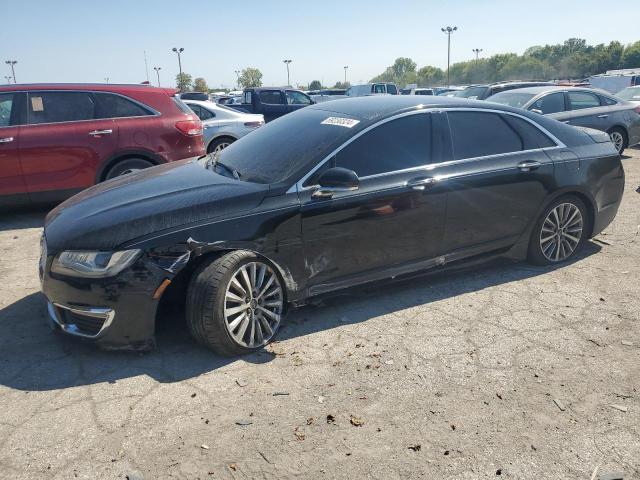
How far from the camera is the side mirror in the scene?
11.8ft

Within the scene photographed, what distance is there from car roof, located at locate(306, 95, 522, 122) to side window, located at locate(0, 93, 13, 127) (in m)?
4.36

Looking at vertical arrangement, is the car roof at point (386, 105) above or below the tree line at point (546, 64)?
below

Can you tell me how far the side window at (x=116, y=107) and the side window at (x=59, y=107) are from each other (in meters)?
0.10

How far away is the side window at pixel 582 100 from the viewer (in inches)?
399

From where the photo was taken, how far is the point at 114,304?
3215mm

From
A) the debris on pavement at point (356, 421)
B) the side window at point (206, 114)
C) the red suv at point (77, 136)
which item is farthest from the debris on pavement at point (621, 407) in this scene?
the side window at point (206, 114)

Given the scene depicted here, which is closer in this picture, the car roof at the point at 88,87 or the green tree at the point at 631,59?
the car roof at the point at 88,87

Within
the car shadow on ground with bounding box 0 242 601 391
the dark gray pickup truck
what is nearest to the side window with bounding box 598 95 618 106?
the car shadow on ground with bounding box 0 242 601 391

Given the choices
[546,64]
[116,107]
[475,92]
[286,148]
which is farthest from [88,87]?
[546,64]

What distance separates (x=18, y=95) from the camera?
6711mm

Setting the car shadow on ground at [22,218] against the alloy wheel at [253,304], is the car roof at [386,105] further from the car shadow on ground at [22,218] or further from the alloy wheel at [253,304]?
the car shadow on ground at [22,218]

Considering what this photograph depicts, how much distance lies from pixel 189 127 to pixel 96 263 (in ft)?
14.5

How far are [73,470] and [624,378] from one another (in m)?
3.14

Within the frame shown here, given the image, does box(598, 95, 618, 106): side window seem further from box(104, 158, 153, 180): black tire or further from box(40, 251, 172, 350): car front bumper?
box(40, 251, 172, 350): car front bumper
